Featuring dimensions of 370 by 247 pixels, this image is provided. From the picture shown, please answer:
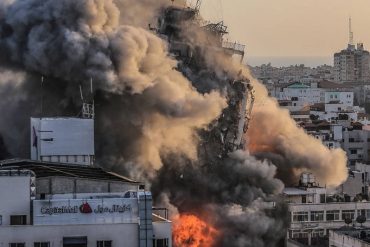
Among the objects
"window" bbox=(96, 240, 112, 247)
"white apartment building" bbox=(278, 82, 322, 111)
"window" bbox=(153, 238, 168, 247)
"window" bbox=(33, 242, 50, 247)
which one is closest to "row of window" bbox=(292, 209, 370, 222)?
"window" bbox=(153, 238, 168, 247)

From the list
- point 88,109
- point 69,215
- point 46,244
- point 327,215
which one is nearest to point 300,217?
point 327,215

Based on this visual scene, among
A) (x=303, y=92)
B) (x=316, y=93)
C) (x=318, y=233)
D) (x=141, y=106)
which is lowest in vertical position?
(x=318, y=233)

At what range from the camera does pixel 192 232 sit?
35281 mm

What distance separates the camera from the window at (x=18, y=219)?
1020 inches

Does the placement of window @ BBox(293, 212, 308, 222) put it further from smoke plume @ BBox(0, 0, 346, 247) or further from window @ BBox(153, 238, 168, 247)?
window @ BBox(153, 238, 168, 247)

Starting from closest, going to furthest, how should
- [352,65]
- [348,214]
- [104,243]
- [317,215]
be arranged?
[104,243]
[317,215]
[348,214]
[352,65]

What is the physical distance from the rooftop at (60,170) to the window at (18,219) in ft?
8.25

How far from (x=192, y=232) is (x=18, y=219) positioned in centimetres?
1031

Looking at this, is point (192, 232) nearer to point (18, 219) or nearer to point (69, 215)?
point (69, 215)

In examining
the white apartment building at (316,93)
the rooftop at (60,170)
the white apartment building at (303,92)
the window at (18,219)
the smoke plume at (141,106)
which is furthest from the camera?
the white apartment building at (303,92)

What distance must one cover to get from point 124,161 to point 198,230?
3.50 m

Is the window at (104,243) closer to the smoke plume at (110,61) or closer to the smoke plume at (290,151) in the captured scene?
the smoke plume at (110,61)

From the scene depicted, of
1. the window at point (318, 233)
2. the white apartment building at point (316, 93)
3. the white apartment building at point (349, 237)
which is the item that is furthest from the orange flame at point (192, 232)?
the white apartment building at point (316, 93)

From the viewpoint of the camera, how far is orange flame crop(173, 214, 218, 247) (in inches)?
1344
